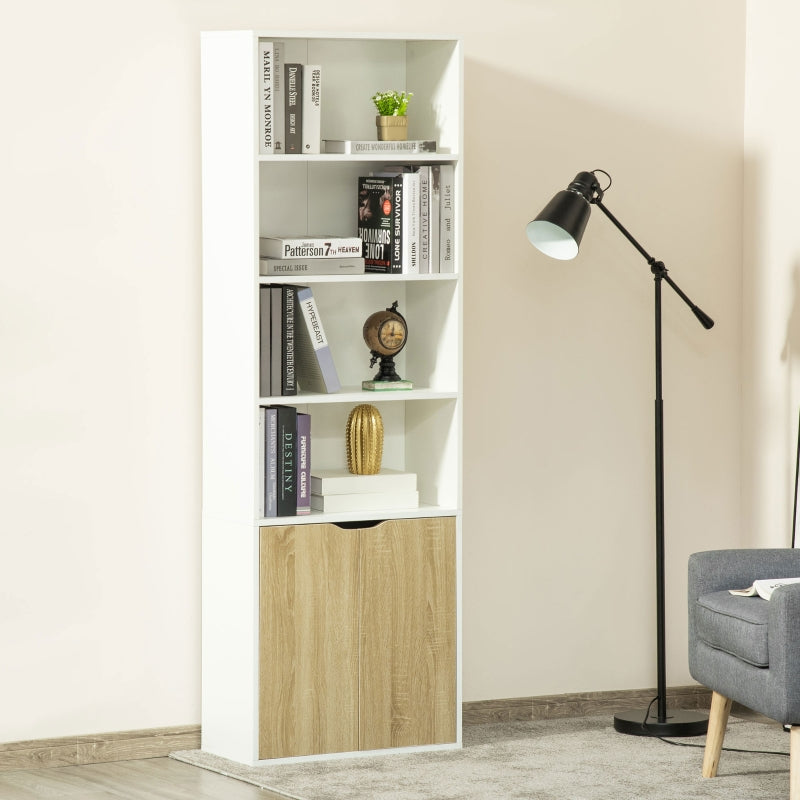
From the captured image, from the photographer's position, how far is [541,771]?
12.1 feet

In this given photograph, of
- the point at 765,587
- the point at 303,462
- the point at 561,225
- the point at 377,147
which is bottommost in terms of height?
the point at 765,587

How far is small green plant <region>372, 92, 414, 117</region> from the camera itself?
3783 mm

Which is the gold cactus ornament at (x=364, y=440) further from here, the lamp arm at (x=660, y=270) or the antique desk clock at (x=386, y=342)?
the lamp arm at (x=660, y=270)

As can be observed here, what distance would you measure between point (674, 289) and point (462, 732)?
146 centimetres

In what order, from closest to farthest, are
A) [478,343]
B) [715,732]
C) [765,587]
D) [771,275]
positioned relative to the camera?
[765,587] → [715,732] → [478,343] → [771,275]

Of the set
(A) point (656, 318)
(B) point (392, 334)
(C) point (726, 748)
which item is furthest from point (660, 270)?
(C) point (726, 748)

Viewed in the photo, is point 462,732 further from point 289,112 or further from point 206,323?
point 289,112

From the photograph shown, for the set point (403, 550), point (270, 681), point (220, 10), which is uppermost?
point (220, 10)

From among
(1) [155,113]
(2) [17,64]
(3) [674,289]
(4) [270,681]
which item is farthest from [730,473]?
(2) [17,64]

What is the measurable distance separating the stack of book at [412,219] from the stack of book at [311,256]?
81 mm

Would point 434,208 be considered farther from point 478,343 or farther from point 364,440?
point 364,440

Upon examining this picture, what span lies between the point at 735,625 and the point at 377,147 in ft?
5.17

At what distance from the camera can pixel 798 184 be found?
164 inches

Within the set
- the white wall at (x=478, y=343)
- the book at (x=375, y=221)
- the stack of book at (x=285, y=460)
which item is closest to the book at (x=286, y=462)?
the stack of book at (x=285, y=460)
